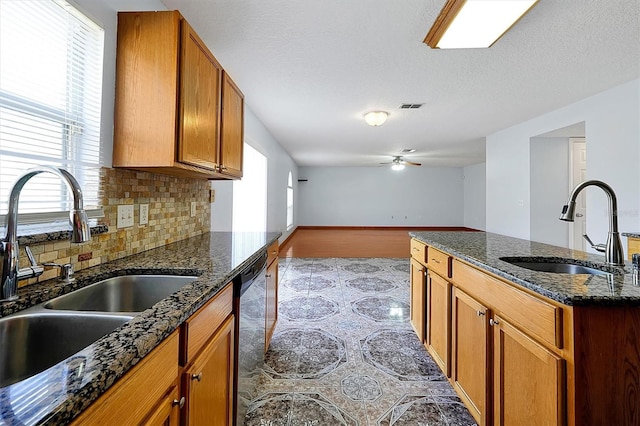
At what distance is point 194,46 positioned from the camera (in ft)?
4.82

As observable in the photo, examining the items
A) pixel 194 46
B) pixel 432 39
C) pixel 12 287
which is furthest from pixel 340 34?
pixel 12 287

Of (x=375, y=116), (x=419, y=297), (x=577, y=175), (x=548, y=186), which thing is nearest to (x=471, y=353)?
(x=419, y=297)

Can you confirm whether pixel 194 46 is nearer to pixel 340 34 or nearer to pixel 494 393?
pixel 340 34

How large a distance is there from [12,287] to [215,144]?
1.21 m

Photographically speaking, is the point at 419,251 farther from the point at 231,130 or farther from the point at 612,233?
the point at 231,130

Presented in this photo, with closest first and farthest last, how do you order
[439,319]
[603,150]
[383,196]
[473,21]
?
[473,21]
[439,319]
[603,150]
[383,196]

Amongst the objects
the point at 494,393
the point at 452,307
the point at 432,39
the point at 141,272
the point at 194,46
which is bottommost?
the point at 494,393

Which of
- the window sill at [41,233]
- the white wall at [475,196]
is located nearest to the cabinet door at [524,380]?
the window sill at [41,233]

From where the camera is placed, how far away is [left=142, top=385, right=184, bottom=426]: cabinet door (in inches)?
25.7

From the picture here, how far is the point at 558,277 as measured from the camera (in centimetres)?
104

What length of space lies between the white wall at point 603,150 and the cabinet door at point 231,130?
3.92 metres

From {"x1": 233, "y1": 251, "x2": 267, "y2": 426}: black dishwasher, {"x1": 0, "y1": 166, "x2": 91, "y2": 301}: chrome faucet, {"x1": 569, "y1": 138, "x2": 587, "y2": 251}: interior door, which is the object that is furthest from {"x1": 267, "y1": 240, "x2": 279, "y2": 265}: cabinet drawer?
{"x1": 569, "y1": 138, "x2": 587, "y2": 251}: interior door

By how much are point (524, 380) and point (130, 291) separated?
1.58 m

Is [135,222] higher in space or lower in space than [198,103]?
lower
